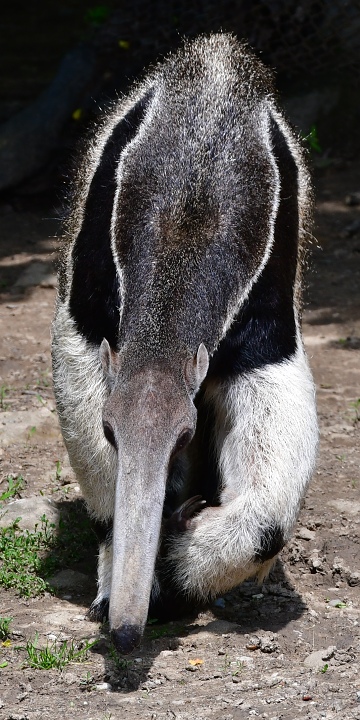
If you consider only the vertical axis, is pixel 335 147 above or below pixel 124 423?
above

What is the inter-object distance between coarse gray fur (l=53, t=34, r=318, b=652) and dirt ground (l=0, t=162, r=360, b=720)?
290mm

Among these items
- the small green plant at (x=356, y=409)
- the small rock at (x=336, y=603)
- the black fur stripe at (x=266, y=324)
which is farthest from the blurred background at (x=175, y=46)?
the small rock at (x=336, y=603)

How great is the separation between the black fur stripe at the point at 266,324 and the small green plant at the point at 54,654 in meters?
1.34

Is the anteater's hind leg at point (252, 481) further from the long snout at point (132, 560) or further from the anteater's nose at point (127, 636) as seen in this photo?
the anteater's nose at point (127, 636)

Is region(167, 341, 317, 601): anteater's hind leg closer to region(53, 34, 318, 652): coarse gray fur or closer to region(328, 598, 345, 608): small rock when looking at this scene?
region(53, 34, 318, 652): coarse gray fur

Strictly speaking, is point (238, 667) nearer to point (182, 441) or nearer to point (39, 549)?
point (182, 441)

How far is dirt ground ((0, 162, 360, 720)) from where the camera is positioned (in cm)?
434

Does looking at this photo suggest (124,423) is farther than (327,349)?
No

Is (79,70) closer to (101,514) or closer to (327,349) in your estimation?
(327,349)

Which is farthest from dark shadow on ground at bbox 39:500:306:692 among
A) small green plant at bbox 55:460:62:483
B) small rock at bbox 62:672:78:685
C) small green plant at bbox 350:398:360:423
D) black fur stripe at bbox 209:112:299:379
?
small green plant at bbox 350:398:360:423

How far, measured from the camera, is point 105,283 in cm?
493

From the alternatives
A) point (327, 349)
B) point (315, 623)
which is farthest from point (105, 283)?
point (327, 349)

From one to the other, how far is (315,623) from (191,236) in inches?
77.1

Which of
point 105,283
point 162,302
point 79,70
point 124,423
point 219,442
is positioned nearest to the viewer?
point 124,423
